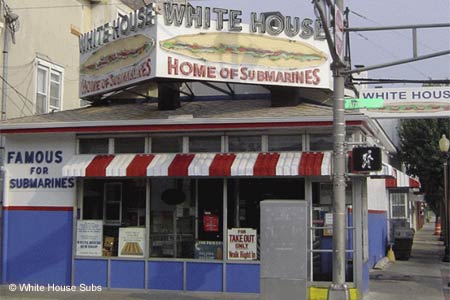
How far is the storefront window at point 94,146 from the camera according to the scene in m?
14.9

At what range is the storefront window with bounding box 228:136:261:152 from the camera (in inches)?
555

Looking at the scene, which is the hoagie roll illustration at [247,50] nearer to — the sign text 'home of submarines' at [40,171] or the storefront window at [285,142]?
the storefront window at [285,142]

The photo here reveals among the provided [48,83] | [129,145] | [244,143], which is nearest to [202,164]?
[244,143]

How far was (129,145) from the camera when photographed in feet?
48.6

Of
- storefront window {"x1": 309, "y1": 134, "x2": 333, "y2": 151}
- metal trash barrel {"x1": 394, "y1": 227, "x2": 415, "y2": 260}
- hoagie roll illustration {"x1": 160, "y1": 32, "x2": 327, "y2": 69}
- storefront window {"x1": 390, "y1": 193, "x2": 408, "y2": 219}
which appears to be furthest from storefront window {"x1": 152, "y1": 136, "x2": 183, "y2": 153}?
storefront window {"x1": 390, "y1": 193, "x2": 408, "y2": 219}

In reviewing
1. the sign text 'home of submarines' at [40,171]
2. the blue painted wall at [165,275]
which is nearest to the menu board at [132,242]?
the blue painted wall at [165,275]

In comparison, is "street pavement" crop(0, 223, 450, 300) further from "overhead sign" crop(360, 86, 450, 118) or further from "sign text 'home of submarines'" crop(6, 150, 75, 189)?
"overhead sign" crop(360, 86, 450, 118)

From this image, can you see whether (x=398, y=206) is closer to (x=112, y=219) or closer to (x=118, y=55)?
(x=112, y=219)

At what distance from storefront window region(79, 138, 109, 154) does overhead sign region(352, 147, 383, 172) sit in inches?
255

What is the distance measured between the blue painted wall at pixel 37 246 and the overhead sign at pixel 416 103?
9317 mm

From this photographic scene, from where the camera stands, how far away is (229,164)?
13523 millimetres

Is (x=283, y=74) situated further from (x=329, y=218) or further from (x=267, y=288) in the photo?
(x=267, y=288)

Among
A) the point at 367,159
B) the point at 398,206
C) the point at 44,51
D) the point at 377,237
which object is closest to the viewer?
the point at 367,159

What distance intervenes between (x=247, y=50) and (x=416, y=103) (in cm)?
660
